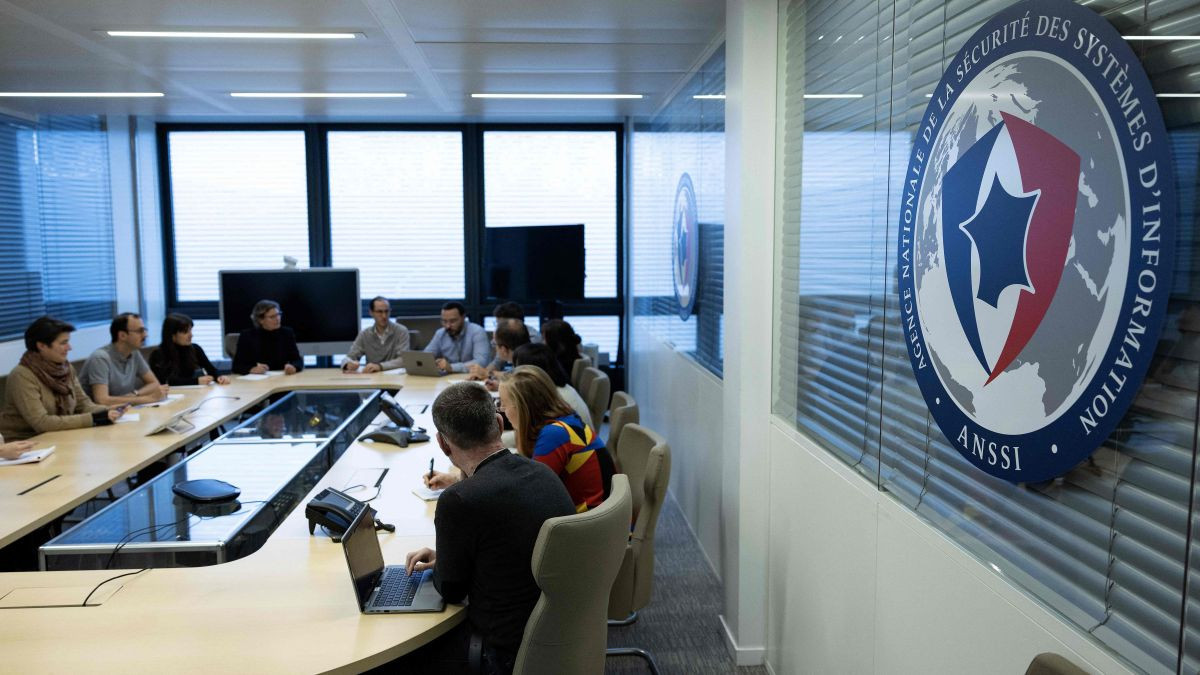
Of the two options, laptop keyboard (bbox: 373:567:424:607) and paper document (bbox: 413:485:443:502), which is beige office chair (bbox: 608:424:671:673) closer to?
paper document (bbox: 413:485:443:502)

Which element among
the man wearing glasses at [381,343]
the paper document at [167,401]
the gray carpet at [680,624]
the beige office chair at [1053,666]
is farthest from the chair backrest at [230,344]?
the beige office chair at [1053,666]

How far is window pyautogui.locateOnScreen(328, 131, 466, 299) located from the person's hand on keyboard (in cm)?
644

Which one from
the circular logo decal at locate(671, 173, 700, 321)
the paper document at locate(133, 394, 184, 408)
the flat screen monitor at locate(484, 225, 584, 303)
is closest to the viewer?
the circular logo decal at locate(671, 173, 700, 321)

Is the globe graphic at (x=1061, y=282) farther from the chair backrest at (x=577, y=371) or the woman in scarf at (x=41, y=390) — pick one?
the woman in scarf at (x=41, y=390)

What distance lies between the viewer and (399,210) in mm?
8883

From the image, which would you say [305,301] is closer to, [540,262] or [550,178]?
[540,262]

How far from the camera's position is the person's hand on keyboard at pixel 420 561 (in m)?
2.67

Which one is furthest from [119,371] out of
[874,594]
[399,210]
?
[874,594]

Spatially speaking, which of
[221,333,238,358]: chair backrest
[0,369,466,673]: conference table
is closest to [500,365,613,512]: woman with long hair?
[0,369,466,673]: conference table

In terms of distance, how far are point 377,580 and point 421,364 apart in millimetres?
4305

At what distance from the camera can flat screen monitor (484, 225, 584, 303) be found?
303 inches

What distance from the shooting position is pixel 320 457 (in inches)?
173

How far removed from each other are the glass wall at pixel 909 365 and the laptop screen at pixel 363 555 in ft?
4.95

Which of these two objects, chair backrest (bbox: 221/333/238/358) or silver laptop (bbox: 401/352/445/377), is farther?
chair backrest (bbox: 221/333/238/358)
